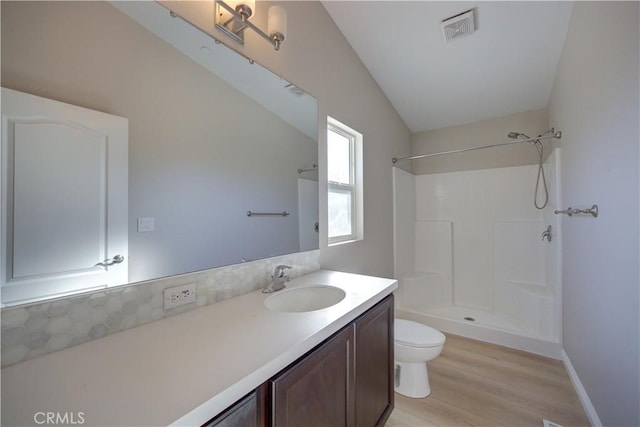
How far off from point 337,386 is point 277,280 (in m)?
0.56

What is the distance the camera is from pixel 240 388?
592 mm

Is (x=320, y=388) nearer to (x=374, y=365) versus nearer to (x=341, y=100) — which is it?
(x=374, y=365)

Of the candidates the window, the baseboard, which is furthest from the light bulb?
the baseboard

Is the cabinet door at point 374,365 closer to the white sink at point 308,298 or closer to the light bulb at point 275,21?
the white sink at point 308,298

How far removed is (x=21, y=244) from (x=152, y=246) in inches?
12.7

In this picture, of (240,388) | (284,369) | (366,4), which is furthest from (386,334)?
(366,4)

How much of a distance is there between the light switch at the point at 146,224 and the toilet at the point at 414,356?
63.2 inches

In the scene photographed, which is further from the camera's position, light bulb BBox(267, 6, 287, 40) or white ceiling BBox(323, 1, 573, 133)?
white ceiling BBox(323, 1, 573, 133)

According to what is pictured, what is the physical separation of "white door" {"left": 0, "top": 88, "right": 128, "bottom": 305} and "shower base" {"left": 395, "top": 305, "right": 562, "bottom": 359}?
2710mm

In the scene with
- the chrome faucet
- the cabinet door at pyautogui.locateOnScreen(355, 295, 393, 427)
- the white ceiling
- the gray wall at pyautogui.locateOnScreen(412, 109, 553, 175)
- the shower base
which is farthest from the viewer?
the gray wall at pyautogui.locateOnScreen(412, 109, 553, 175)

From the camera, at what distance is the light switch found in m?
0.91

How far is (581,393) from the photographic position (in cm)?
164

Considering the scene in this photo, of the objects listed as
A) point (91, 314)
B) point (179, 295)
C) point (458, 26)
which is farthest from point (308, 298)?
point (458, 26)

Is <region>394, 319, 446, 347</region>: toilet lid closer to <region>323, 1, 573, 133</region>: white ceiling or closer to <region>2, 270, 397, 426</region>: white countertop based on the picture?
<region>2, 270, 397, 426</region>: white countertop
